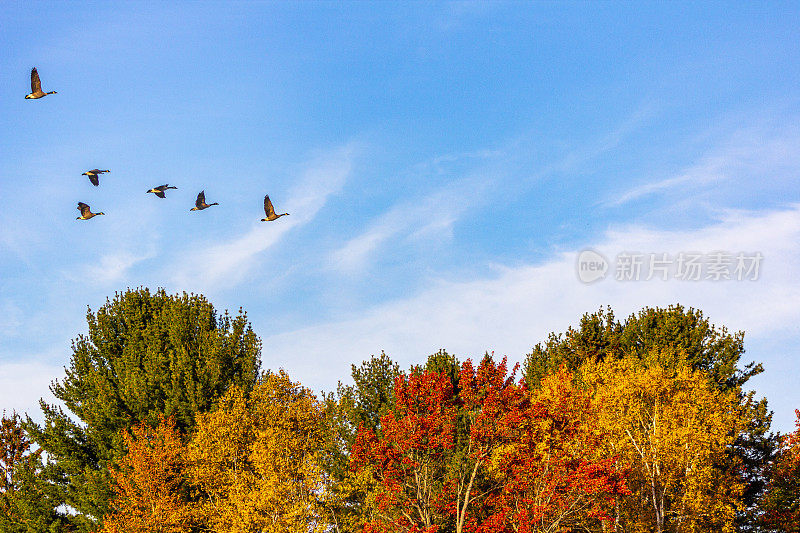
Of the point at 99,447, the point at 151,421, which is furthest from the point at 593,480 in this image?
the point at 99,447

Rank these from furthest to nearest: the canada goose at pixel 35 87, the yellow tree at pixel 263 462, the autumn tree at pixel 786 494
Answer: the autumn tree at pixel 786 494 → the yellow tree at pixel 263 462 → the canada goose at pixel 35 87

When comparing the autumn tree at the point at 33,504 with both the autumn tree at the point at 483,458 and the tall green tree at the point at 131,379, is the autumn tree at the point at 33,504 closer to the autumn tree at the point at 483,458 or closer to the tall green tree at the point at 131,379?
the tall green tree at the point at 131,379

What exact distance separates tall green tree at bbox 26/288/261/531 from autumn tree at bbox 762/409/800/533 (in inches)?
1079

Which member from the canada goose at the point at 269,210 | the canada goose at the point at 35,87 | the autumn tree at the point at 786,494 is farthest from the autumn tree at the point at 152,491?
the autumn tree at the point at 786,494

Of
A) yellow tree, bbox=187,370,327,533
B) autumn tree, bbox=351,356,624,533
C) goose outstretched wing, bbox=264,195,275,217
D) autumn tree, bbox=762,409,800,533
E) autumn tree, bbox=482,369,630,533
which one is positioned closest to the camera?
autumn tree, bbox=482,369,630,533

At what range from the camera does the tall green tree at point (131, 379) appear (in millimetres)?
36812

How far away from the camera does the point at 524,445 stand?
84.2ft

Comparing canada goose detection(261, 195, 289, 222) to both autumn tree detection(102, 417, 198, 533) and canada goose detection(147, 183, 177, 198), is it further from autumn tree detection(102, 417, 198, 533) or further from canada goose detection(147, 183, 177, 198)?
autumn tree detection(102, 417, 198, 533)

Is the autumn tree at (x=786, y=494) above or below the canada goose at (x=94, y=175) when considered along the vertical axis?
below

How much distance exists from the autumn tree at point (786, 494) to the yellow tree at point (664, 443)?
506 cm

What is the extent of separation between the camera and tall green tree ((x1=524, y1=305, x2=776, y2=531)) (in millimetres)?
40688

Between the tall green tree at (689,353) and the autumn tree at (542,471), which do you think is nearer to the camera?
the autumn tree at (542,471)

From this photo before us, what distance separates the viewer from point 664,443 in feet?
104

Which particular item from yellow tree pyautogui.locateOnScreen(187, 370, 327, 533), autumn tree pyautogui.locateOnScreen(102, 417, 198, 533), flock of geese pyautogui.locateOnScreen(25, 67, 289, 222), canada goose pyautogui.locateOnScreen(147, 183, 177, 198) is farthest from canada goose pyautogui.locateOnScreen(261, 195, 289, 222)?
autumn tree pyautogui.locateOnScreen(102, 417, 198, 533)
